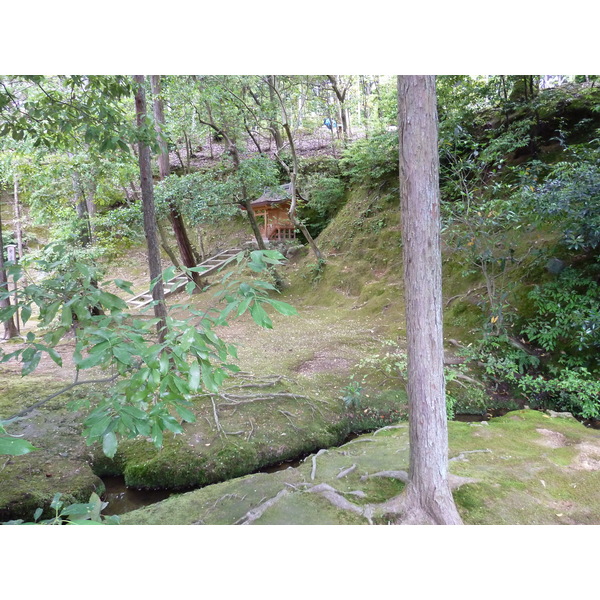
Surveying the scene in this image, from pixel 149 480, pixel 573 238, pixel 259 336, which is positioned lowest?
pixel 149 480

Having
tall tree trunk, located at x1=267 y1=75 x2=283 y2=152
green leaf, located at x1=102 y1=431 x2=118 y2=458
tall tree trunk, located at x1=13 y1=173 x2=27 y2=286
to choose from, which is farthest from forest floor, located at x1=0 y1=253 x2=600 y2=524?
tall tree trunk, located at x1=267 y1=75 x2=283 y2=152

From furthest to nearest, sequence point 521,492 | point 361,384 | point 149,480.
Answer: point 361,384
point 149,480
point 521,492

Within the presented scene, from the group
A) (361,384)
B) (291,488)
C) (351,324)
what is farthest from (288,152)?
(291,488)

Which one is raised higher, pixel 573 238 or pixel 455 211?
pixel 455 211

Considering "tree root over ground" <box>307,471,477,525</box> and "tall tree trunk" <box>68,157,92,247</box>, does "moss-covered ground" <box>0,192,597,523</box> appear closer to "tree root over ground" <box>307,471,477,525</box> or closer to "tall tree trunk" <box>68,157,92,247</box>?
"tree root over ground" <box>307,471,477,525</box>

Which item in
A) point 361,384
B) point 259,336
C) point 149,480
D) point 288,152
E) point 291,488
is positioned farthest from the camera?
point 288,152

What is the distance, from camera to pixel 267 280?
3.84 m

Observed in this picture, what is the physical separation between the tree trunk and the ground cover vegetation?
0.62 metres

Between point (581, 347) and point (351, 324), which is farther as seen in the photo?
point (351, 324)

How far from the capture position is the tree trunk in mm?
1462
